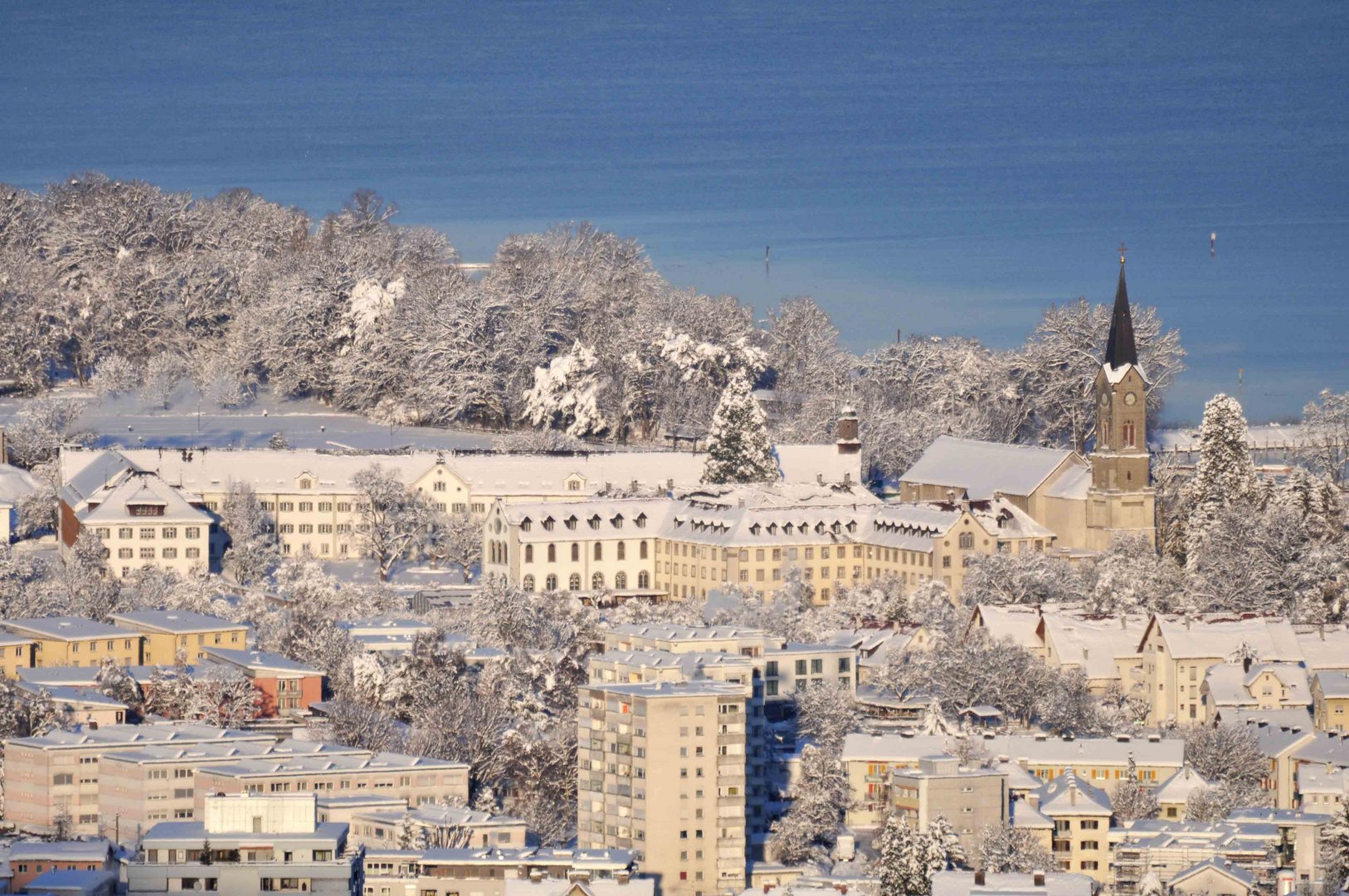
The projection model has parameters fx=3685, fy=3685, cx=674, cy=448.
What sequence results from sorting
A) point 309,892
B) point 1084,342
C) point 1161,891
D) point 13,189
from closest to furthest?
1. point 309,892
2. point 1161,891
3. point 1084,342
4. point 13,189

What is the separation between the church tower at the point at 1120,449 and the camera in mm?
94188

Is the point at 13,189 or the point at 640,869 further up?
the point at 13,189

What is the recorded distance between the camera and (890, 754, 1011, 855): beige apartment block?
6731cm

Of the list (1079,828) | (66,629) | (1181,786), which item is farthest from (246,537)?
(1079,828)

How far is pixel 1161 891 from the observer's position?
208 ft

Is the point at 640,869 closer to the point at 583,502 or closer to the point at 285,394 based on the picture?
the point at 583,502

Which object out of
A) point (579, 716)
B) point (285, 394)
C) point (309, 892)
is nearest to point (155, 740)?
point (579, 716)

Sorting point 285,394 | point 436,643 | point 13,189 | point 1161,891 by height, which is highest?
point 13,189

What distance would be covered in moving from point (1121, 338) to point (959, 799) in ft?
103

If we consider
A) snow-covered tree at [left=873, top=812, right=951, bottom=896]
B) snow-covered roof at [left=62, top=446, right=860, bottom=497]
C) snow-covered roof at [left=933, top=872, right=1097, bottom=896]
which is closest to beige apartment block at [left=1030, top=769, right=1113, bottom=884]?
snow-covered tree at [left=873, top=812, right=951, bottom=896]

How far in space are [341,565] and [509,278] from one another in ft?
103

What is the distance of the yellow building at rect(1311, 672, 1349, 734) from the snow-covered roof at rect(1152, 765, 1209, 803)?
21.4 feet

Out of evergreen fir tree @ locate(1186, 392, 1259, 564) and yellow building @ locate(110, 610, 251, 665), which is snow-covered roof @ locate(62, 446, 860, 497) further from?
yellow building @ locate(110, 610, 251, 665)

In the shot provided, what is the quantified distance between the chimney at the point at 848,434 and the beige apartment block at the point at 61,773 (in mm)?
36037
